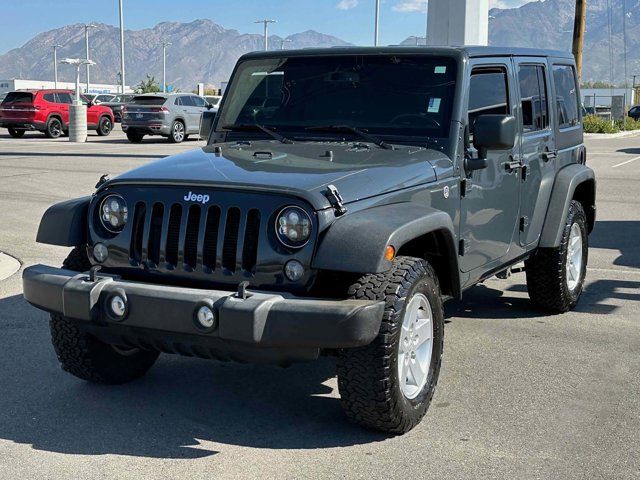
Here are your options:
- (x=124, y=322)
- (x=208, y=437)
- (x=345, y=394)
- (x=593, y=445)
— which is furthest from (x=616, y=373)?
(x=124, y=322)

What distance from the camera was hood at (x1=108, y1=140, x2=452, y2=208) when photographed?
4.23 metres

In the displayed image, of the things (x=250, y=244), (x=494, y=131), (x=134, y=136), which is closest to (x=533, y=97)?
(x=494, y=131)

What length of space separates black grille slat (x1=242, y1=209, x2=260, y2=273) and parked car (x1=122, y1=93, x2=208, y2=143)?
941 inches

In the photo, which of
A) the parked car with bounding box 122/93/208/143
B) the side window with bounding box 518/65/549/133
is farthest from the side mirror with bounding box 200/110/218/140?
the parked car with bounding box 122/93/208/143

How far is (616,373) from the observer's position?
17.6 feet

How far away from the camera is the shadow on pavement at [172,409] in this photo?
4.27 metres

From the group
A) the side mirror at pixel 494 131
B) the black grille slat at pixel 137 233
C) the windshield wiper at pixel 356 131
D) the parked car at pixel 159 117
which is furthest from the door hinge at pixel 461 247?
the parked car at pixel 159 117

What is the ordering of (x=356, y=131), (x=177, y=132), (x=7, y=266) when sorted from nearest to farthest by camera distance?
(x=356, y=131), (x=7, y=266), (x=177, y=132)

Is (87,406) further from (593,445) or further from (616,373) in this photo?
(616,373)

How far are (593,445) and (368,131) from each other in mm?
2149

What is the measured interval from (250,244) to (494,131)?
1.63 meters

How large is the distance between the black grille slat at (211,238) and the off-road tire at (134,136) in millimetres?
25187

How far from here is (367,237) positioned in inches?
155

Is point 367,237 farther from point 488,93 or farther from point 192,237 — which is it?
point 488,93
